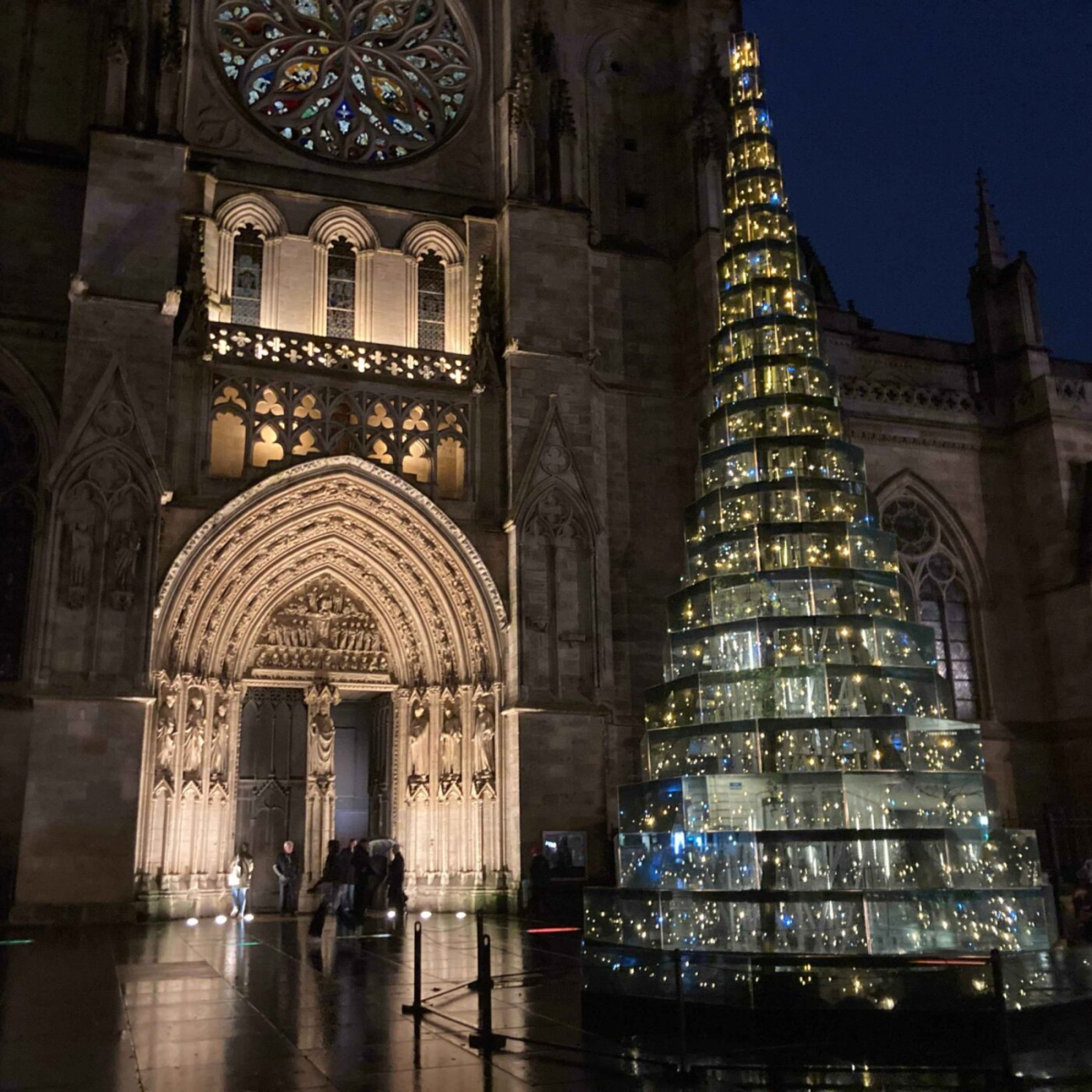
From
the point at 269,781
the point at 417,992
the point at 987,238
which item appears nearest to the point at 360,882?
A: the point at 269,781

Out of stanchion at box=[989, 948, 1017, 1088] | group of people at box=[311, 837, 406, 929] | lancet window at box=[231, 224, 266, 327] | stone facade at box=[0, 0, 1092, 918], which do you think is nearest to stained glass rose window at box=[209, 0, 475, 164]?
stone facade at box=[0, 0, 1092, 918]

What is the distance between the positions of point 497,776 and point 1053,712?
35.4 feet

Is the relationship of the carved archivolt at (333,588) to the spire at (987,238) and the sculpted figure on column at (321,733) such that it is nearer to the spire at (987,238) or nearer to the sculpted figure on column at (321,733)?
the sculpted figure on column at (321,733)

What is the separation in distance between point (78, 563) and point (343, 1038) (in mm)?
9984

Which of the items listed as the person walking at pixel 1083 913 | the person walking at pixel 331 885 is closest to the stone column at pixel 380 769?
the person walking at pixel 331 885

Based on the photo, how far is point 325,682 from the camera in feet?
57.6

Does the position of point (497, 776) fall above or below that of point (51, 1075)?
above

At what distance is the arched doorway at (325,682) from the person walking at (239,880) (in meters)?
0.26

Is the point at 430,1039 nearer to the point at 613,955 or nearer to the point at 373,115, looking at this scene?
the point at 613,955

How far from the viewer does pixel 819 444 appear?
879 centimetres

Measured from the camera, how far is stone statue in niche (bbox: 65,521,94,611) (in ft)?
47.8

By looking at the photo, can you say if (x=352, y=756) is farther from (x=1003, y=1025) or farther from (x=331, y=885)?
(x=1003, y=1025)

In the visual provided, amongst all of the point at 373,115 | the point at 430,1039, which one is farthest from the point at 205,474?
the point at 430,1039

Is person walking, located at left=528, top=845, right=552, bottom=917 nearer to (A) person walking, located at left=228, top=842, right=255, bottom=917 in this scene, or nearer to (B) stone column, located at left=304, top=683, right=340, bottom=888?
(B) stone column, located at left=304, top=683, right=340, bottom=888
